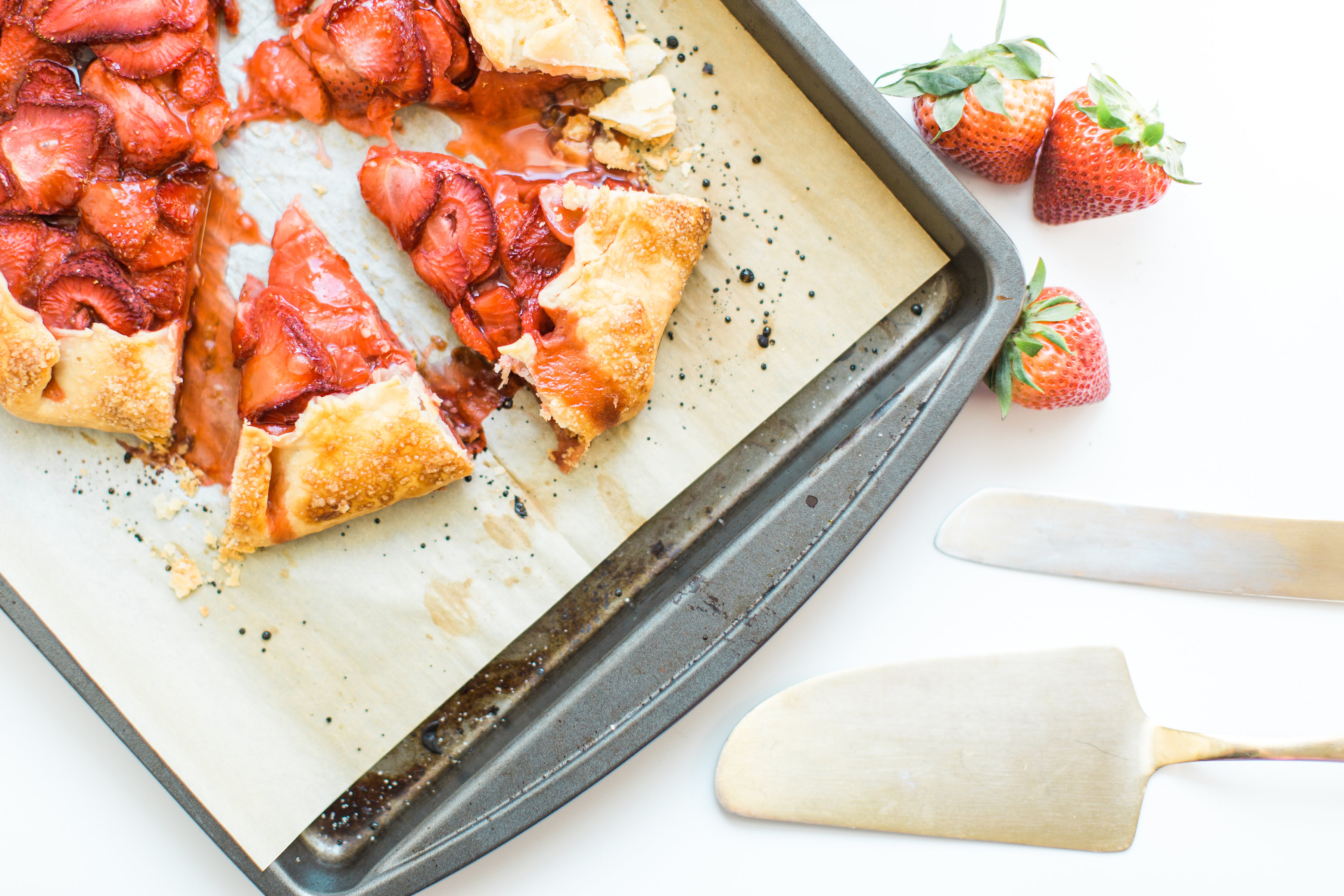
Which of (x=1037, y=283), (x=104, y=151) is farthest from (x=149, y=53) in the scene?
(x=1037, y=283)

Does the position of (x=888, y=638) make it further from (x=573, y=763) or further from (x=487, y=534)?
(x=487, y=534)

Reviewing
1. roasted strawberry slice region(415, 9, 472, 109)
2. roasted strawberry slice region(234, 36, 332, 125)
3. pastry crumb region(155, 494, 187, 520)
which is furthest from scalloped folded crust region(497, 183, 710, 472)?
pastry crumb region(155, 494, 187, 520)

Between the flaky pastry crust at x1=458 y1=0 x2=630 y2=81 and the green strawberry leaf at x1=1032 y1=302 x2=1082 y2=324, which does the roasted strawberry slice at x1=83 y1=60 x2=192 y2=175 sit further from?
the green strawberry leaf at x1=1032 y1=302 x2=1082 y2=324

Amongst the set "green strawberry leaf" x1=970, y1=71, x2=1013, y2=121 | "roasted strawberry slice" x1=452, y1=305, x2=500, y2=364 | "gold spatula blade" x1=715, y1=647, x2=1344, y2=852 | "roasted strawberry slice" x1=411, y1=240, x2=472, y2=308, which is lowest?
"gold spatula blade" x1=715, y1=647, x2=1344, y2=852

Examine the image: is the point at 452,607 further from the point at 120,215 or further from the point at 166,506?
the point at 120,215

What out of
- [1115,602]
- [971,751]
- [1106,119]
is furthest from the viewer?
[1115,602]


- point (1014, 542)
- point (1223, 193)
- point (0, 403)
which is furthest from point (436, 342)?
point (1223, 193)

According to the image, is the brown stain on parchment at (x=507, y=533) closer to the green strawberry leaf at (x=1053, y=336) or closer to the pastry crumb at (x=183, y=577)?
the pastry crumb at (x=183, y=577)
